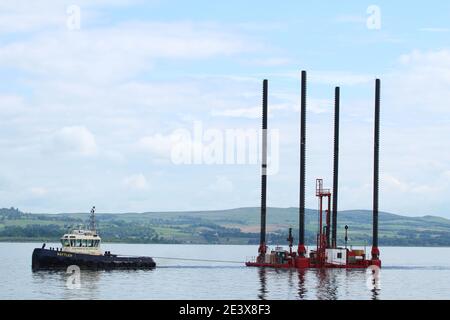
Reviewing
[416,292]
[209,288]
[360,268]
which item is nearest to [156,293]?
[209,288]

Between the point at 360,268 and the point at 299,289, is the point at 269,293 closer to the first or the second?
the point at 299,289

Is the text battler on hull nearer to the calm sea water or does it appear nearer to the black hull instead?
the calm sea water

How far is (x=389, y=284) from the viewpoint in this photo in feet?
436

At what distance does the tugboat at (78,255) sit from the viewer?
136875 millimetres

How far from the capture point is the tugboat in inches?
5389

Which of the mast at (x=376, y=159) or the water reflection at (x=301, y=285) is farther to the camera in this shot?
the mast at (x=376, y=159)

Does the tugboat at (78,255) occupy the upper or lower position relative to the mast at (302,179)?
lower

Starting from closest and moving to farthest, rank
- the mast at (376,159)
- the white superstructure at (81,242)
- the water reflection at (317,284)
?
1. the water reflection at (317,284)
2. the white superstructure at (81,242)
3. the mast at (376,159)

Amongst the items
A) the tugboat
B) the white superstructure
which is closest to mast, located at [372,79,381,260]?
the tugboat

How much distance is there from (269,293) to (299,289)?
298 inches

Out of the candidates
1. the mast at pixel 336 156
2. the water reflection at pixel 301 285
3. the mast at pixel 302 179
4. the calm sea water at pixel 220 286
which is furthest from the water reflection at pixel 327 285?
the mast at pixel 336 156

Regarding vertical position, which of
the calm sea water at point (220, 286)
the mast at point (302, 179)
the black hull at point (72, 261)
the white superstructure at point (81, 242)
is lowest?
the calm sea water at point (220, 286)

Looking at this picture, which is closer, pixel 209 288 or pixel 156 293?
pixel 156 293

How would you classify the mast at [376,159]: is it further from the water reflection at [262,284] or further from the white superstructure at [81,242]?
the white superstructure at [81,242]
